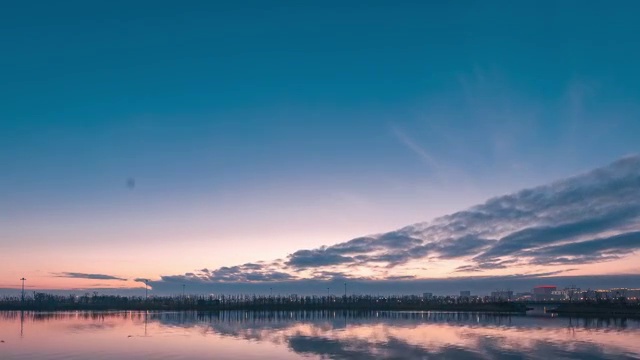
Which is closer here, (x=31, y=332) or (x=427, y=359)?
(x=427, y=359)

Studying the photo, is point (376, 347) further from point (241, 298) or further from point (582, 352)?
point (241, 298)

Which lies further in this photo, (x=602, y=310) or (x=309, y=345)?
(x=602, y=310)

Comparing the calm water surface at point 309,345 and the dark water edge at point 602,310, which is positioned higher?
the calm water surface at point 309,345

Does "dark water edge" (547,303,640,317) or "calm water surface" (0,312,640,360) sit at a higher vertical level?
"calm water surface" (0,312,640,360)

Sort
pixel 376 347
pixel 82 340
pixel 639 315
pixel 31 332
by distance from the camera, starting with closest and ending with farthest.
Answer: pixel 376 347 → pixel 82 340 → pixel 31 332 → pixel 639 315

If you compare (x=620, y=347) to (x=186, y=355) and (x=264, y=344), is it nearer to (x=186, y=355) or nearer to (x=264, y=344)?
(x=264, y=344)

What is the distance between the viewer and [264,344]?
3675 cm

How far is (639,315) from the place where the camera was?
83938mm

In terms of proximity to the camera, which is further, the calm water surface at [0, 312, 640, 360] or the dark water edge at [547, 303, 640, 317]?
the dark water edge at [547, 303, 640, 317]

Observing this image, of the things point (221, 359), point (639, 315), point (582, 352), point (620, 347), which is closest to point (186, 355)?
point (221, 359)

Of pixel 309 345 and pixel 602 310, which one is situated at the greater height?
pixel 309 345

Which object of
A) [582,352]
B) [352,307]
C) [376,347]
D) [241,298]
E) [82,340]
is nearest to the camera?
[582,352]

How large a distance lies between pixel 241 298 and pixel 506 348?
402 feet

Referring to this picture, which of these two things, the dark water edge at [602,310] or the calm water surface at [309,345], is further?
the dark water edge at [602,310]
